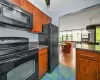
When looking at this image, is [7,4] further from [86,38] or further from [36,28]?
[86,38]

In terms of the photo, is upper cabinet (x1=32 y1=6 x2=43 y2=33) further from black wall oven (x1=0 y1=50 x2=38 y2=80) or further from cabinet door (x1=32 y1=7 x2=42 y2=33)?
black wall oven (x1=0 y1=50 x2=38 y2=80)

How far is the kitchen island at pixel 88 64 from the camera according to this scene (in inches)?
52.9

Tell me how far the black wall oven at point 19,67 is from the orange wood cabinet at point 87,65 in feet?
3.06

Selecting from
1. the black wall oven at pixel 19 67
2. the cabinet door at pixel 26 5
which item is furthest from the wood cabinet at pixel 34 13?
the black wall oven at pixel 19 67

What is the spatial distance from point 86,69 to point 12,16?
1.69m

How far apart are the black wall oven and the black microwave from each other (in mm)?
553

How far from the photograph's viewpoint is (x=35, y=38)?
9.43 ft

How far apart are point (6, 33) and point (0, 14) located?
0.77 metres

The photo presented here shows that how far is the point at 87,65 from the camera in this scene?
148 cm

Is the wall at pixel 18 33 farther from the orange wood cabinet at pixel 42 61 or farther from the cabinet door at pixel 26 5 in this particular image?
the orange wood cabinet at pixel 42 61

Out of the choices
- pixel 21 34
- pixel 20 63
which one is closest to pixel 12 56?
pixel 20 63

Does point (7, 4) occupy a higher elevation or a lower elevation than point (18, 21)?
higher

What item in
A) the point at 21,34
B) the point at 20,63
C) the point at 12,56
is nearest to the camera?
the point at 12,56

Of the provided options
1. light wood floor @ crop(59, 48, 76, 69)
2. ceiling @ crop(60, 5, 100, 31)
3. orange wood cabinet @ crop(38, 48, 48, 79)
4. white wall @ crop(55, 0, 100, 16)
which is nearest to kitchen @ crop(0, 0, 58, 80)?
orange wood cabinet @ crop(38, 48, 48, 79)
